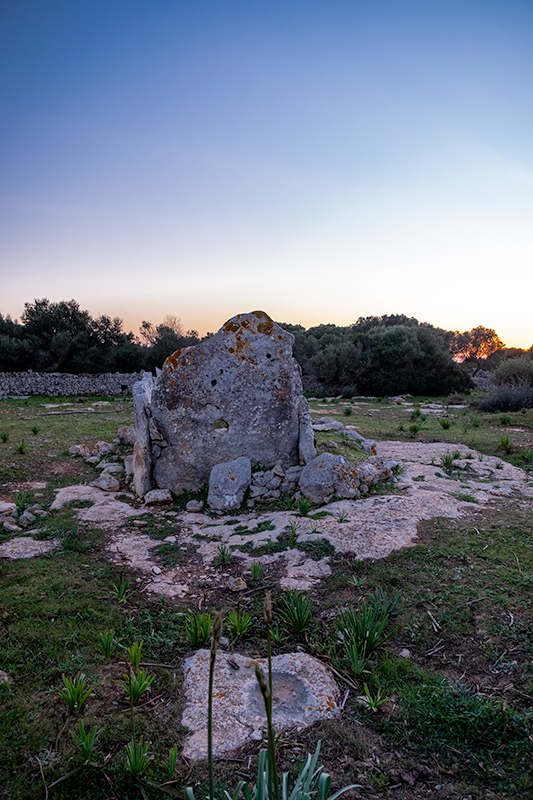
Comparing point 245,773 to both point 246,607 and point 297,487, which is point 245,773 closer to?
point 246,607

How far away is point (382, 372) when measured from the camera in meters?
26.3

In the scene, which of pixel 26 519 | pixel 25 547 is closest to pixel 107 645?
pixel 25 547

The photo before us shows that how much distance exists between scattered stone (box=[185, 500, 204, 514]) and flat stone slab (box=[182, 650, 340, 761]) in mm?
3570

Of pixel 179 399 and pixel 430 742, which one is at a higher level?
pixel 179 399

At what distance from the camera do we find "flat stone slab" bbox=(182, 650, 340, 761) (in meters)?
2.53

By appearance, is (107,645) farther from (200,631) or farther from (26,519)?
(26,519)

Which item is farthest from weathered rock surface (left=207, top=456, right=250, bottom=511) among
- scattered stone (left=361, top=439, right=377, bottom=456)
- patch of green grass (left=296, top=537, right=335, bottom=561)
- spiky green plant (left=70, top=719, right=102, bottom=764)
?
spiky green plant (left=70, top=719, right=102, bottom=764)

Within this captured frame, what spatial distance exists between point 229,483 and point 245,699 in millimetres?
4098

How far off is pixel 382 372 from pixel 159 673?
24.8 metres

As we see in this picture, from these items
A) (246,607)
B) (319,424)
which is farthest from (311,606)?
(319,424)

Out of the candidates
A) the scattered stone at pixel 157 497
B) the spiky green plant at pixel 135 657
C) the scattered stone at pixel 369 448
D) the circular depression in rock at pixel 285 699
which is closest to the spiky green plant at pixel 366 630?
the circular depression in rock at pixel 285 699

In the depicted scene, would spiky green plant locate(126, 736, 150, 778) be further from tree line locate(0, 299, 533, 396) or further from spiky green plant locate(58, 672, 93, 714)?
tree line locate(0, 299, 533, 396)

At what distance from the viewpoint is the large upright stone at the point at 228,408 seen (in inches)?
290

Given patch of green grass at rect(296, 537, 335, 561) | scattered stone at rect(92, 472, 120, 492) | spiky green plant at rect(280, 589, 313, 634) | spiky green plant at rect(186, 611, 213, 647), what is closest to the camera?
spiky green plant at rect(186, 611, 213, 647)
